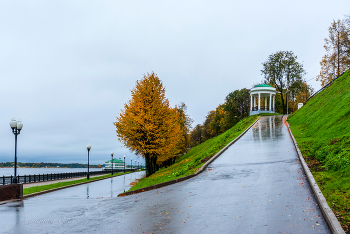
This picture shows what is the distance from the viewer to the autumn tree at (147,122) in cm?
2417

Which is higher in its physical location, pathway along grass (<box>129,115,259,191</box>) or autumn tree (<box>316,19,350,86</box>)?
autumn tree (<box>316,19,350,86</box>)

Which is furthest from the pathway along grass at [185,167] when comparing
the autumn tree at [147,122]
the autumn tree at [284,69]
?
the autumn tree at [284,69]

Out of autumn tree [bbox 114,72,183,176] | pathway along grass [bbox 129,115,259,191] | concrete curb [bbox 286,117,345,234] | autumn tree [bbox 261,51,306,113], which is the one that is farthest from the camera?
autumn tree [bbox 261,51,306,113]

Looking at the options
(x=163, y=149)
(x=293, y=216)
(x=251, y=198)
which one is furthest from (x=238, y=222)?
(x=163, y=149)

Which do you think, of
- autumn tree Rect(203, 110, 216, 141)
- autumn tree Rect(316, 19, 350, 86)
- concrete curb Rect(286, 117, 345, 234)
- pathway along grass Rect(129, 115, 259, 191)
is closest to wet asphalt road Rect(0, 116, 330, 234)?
concrete curb Rect(286, 117, 345, 234)

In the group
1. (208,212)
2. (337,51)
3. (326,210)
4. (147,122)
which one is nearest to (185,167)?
(147,122)

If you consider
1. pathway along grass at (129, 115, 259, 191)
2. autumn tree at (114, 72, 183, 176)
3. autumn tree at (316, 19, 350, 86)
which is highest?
autumn tree at (316, 19, 350, 86)

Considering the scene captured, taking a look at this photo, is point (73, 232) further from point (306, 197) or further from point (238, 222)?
point (306, 197)

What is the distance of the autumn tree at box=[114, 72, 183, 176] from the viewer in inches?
952

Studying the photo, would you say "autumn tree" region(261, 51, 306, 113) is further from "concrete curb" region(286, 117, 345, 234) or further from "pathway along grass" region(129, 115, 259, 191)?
"concrete curb" region(286, 117, 345, 234)

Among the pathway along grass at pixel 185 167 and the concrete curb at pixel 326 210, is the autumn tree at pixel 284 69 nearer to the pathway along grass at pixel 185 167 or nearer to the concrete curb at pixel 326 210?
the pathway along grass at pixel 185 167

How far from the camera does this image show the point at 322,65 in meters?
45.8

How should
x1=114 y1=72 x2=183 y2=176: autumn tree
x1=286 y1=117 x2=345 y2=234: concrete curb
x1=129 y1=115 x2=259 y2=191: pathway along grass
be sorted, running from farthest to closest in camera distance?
x1=114 y1=72 x2=183 y2=176: autumn tree, x1=129 y1=115 x2=259 y2=191: pathway along grass, x1=286 y1=117 x2=345 y2=234: concrete curb

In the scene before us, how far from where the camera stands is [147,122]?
80.1 ft
